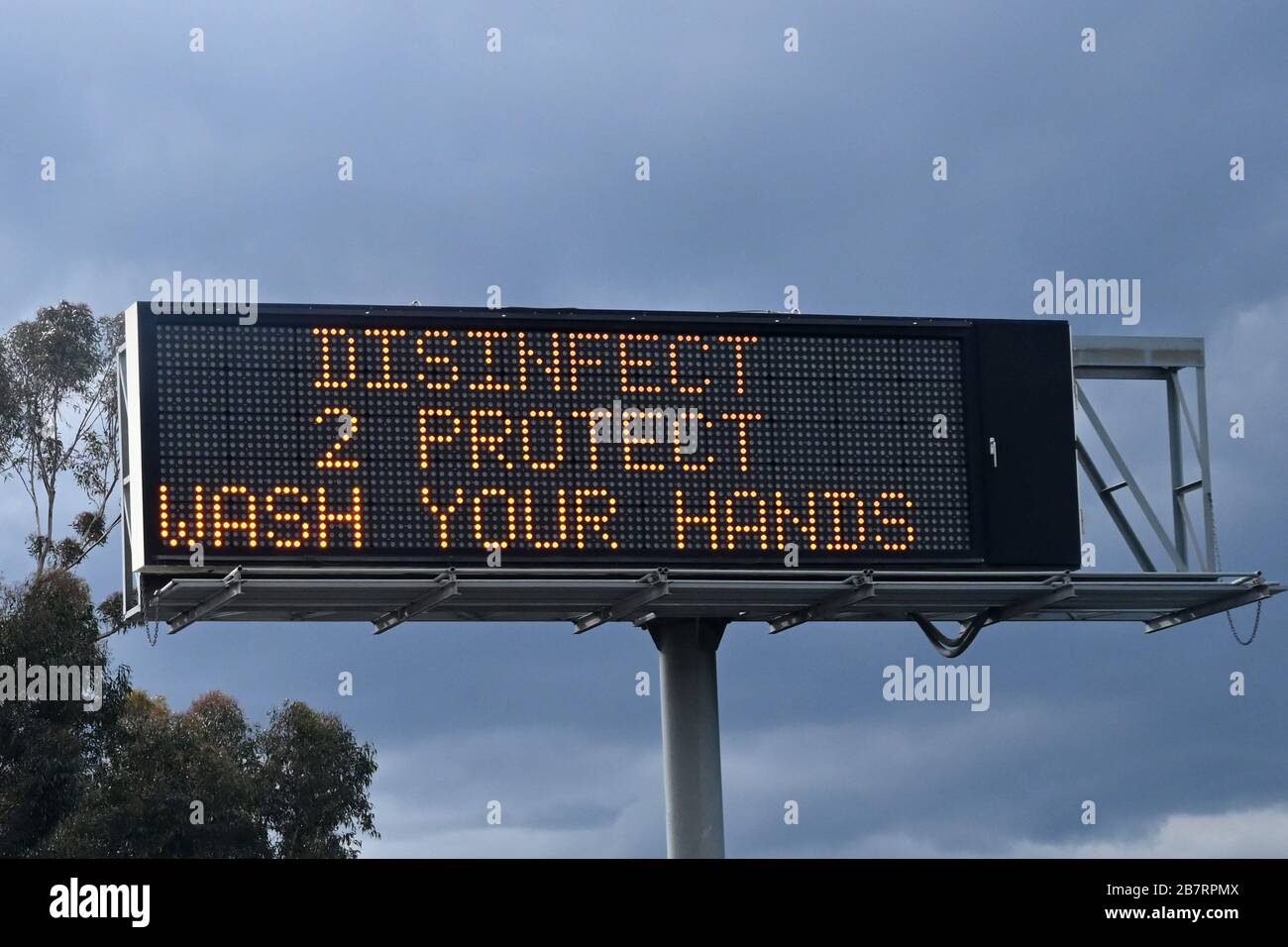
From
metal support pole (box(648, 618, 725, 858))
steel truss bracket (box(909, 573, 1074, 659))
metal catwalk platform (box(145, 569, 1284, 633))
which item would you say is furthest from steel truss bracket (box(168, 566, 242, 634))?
steel truss bracket (box(909, 573, 1074, 659))

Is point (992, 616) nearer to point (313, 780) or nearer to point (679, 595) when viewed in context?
point (679, 595)

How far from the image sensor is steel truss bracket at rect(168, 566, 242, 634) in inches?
727

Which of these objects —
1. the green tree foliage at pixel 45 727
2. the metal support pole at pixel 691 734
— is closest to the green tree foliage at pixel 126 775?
the green tree foliage at pixel 45 727

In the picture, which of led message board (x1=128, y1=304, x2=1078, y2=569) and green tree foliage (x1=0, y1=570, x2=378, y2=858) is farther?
green tree foliage (x1=0, y1=570, x2=378, y2=858)

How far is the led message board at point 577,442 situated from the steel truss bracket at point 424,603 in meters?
0.29

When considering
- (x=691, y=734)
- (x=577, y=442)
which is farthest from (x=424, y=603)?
(x=691, y=734)

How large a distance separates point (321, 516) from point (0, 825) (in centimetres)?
2218

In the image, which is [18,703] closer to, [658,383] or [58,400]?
[58,400]

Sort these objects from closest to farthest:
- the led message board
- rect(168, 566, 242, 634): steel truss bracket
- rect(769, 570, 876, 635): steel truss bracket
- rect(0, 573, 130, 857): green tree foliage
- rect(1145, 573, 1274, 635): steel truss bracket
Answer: rect(168, 566, 242, 634): steel truss bracket → the led message board → rect(769, 570, 876, 635): steel truss bracket → rect(1145, 573, 1274, 635): steel truss bracket → rect(0, 573, 130, 857): green tree foliage

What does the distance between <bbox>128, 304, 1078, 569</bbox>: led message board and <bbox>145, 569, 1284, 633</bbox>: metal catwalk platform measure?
227 millimetres

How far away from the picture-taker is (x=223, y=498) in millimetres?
18734

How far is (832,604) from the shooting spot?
2048cm

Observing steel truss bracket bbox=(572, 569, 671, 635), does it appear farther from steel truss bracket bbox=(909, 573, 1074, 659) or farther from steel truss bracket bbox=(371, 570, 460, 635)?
steel truss bracket bbox=(909, 573, 1074, 659)
